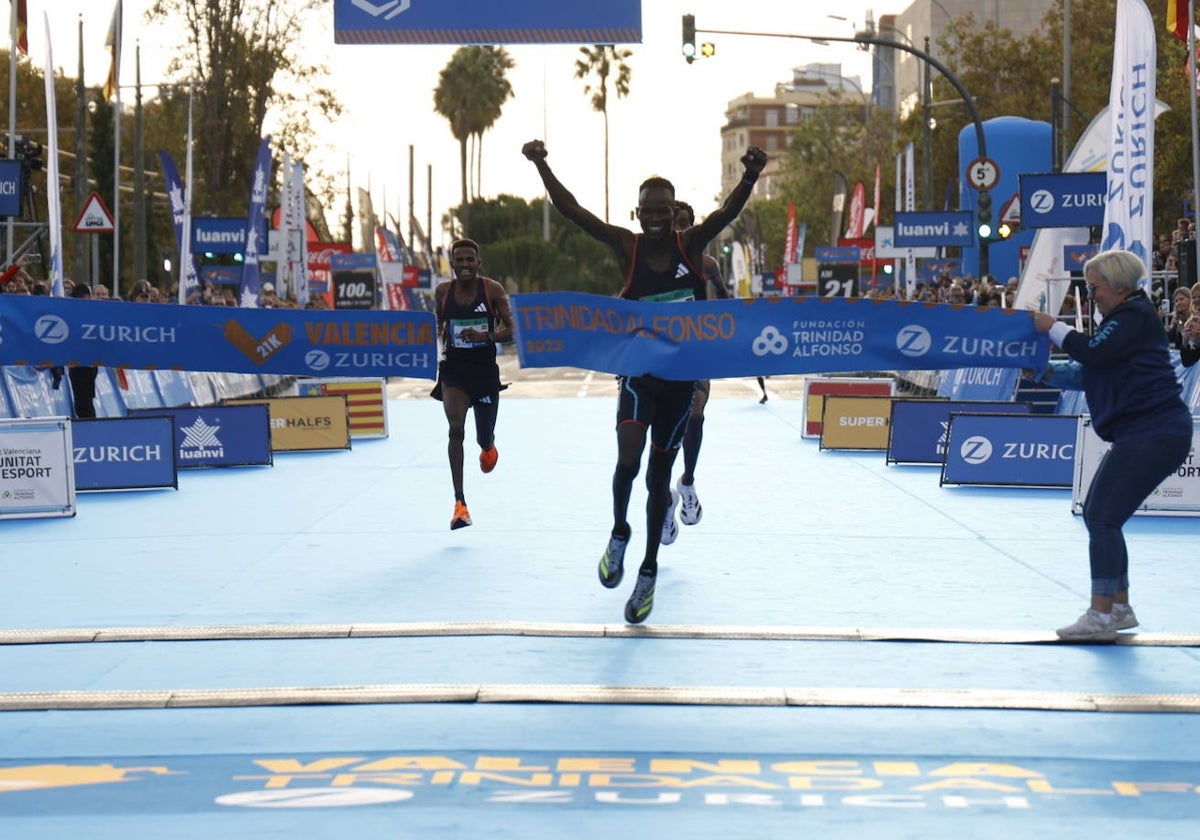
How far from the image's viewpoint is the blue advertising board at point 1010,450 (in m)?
15.4

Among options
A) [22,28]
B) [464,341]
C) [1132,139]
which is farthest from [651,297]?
[22,28]

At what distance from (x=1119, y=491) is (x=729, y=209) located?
2.28 metres

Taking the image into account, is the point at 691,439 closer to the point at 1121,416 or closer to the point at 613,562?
the point at 613,562

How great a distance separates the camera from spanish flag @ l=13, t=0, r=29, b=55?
100 feet

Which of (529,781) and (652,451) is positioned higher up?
(652,451)

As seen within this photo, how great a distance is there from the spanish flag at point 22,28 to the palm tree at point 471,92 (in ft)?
202

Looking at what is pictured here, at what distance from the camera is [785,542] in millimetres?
11797

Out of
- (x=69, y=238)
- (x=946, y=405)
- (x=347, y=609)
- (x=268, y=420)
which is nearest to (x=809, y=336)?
(x=347, y=609)

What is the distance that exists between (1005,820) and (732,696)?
1780 mm

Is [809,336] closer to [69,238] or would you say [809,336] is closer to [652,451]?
[652,451]

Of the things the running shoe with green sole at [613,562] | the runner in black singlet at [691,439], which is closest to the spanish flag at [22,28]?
the runner in black singlet at [691,439]

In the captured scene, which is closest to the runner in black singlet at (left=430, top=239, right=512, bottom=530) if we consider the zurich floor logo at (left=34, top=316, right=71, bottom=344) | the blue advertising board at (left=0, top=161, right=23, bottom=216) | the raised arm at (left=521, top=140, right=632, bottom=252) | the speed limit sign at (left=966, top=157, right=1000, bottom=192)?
the zurich floor logo at (left=34, top=316, right=71, bottom=344)

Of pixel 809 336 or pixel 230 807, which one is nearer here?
pixel 230 807

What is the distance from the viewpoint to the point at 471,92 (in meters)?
94.4
